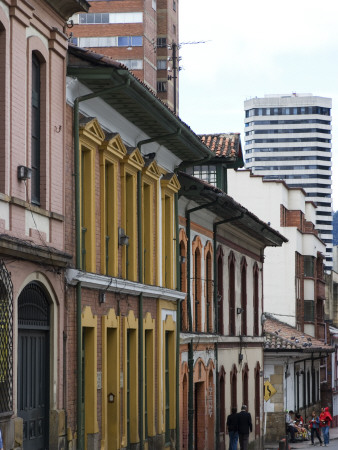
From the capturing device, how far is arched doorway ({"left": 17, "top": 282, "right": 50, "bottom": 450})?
57.2 ft

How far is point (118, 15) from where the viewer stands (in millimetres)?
101062

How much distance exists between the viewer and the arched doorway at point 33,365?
17438mm

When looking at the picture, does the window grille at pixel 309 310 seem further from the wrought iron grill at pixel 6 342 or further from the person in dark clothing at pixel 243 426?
the wrought iron grill at pixel 6 342

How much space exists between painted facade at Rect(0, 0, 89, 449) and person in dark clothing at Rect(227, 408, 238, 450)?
54.8 ft

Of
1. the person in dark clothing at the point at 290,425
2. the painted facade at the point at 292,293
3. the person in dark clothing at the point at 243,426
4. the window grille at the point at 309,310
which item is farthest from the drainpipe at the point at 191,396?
the window grille at the point at 309,310

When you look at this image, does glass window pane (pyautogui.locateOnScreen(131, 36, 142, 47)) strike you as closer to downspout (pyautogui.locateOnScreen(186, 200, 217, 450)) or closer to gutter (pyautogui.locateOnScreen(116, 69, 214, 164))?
downspout (pyautogui.locateOnScreen(186, 200, 217, 450))

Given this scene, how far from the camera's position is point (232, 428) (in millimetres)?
35062

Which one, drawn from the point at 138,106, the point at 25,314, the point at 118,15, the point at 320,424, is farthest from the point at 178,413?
the point at 118,15

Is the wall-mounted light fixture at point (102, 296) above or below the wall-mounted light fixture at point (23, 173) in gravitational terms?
below

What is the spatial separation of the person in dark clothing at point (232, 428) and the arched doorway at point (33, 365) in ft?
56.4

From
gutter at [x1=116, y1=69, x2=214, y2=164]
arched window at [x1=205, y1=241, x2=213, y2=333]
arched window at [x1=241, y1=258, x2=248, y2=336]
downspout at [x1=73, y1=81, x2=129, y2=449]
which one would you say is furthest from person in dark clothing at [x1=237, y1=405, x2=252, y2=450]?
downspout at [x1=73, y1=81, x2=129, y2=449]

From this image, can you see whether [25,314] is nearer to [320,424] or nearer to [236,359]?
[236,359]

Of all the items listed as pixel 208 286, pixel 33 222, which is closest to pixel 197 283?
pixel 208 286

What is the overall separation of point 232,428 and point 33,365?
17.9 meters
